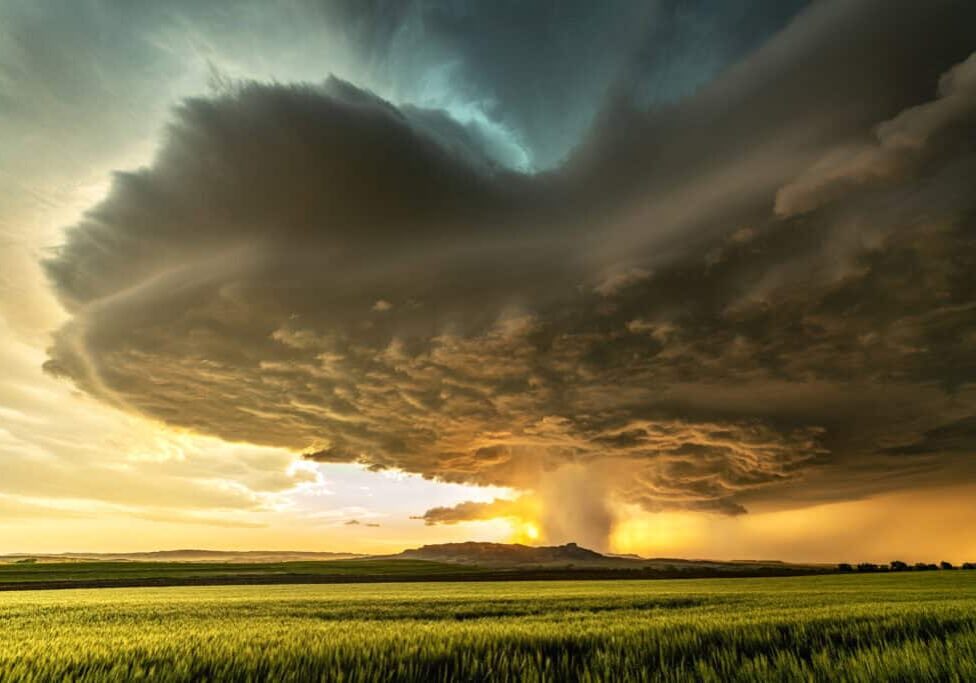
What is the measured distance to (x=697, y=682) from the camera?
6266 mm

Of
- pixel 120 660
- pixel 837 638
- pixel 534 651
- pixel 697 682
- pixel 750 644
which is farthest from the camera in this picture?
pixel 837 638

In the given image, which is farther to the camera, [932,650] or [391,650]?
[391,650]

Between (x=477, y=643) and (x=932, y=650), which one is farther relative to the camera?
(x=477, y=643)

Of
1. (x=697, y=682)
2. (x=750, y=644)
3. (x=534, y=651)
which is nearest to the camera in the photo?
(x=697, y=682)

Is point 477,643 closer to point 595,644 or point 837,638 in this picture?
point 595,644

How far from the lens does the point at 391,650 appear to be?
317 inches

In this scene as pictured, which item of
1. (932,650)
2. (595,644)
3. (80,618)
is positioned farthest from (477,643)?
(80,618)

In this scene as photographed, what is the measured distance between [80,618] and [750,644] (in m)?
21.8

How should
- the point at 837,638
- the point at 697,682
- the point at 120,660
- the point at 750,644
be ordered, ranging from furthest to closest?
the point at 837,638 → the point at 750,644 → the point at 120,660 → the point at 697,682

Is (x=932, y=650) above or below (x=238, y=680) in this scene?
above

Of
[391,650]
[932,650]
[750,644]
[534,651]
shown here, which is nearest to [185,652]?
[391,650]

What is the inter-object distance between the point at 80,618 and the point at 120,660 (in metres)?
15.7

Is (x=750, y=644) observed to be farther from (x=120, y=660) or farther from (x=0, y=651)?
(x=0, y=651)

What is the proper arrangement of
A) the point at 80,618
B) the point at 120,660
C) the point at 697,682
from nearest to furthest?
the point at 697,682, the point at 120,660, the point at 80,618
